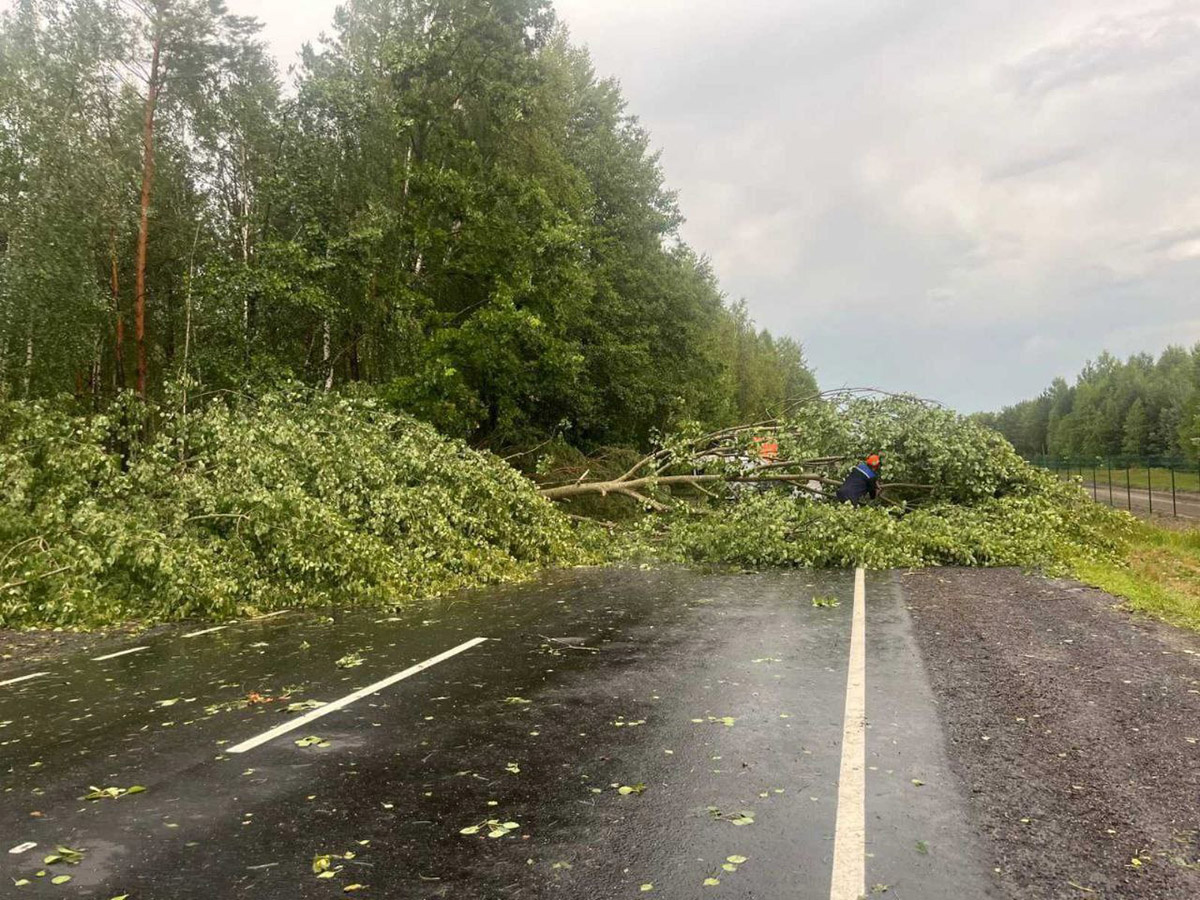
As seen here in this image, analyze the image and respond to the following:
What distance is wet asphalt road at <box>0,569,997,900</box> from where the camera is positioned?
330 cm

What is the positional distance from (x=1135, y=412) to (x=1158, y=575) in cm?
8529

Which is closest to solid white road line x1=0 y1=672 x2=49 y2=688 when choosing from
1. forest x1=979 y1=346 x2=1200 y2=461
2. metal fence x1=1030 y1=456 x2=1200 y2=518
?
metal fence x1=1030 y1=456 x2=1200 y2=518

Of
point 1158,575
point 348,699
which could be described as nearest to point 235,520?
point 348,699

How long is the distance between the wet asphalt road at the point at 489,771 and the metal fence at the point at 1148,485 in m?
26.9

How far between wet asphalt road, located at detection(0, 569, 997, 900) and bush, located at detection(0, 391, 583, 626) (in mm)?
2079

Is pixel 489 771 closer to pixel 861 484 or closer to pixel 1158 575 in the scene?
pixel 861 484

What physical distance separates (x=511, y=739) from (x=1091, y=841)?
2.96 meters

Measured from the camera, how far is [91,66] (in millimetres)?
19141

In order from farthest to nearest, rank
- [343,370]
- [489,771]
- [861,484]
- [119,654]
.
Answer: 1. [343,370]
2. [861,484]
3. [119,654]
4. [489,771]

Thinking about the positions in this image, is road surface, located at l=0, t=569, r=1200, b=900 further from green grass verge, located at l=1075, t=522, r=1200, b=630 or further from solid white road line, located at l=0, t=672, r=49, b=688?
green grass verge, located at l=1075, t=522, r=1200, b=630

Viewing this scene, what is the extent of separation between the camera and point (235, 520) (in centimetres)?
1041

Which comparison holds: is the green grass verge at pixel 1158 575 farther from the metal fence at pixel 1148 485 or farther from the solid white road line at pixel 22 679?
the metal fence at pixel 1148 485

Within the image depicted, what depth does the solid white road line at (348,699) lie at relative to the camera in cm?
496

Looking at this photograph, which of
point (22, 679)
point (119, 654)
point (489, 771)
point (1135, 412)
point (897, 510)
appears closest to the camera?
point (489, 771)
